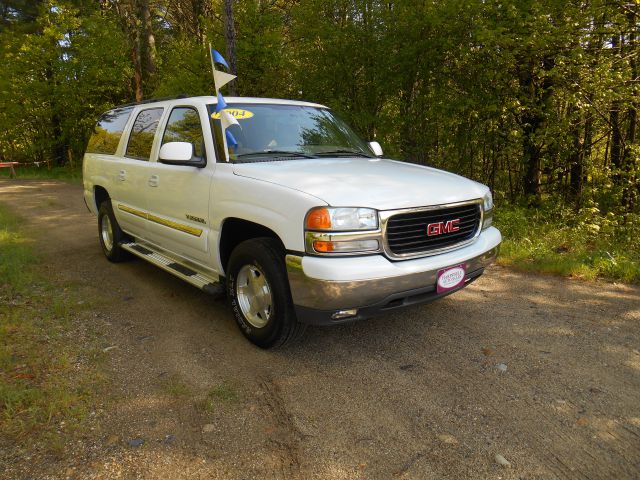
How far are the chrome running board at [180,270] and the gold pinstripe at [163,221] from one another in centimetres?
38

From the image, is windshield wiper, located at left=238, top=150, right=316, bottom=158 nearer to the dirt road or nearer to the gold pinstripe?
the gold pinstripe

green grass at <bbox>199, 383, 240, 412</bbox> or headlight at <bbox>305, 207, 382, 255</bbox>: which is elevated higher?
headlight at <bbox>305, 207, 382, 255</bbox>

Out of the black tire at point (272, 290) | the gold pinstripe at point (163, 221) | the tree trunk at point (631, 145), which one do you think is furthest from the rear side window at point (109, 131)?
the tree trunk at point (631, 145)

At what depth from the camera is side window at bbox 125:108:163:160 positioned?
480 centimetres

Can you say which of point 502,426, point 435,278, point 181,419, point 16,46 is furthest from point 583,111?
point 16,46

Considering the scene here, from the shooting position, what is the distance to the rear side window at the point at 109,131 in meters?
5.59

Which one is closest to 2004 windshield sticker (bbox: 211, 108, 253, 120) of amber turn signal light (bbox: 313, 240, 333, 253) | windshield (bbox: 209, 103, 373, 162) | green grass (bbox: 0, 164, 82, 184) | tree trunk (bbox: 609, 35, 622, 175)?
windshield (bbox: 209, 103, 373, 162)

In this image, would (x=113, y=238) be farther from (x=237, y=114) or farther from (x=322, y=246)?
(x=322, y=246)

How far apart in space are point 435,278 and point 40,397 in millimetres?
2587

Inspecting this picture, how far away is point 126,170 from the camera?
5.18 metres

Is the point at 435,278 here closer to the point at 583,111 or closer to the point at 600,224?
the point at 600,224

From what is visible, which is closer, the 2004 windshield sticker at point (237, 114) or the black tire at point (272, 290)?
the black tire at point (272, 290)

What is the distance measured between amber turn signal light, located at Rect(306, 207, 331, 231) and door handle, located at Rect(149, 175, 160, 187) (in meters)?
2.20

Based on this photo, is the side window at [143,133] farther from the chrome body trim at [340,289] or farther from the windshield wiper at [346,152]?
the chrome body trim at [340,289]
